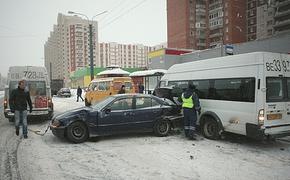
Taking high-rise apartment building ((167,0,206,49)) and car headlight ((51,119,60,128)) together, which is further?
high-rise apartment building ((167,0,206,49))

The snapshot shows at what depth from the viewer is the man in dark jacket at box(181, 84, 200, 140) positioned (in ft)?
26.5

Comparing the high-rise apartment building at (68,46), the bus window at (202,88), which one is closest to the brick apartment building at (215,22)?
the high-rise apartment building at (68,46)

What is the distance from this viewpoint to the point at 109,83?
643 inches

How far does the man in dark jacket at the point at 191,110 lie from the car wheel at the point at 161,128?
701 mm

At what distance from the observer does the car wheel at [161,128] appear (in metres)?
8.47

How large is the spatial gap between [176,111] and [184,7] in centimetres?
6569

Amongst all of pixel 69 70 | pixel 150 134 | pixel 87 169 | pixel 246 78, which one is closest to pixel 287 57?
pixel 246 78

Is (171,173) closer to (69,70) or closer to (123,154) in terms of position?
(123,154)

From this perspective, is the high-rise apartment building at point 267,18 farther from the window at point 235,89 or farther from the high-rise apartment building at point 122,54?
the window at point 235,89

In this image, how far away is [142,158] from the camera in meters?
6.00

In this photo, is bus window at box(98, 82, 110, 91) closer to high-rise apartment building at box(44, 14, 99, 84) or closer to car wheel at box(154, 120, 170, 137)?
car wheel at box(154, 120, 170, 137)

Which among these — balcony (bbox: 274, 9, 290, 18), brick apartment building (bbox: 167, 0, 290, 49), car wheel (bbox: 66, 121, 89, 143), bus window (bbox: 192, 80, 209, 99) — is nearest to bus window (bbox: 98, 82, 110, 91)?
bus window (bbox: 192, 80, 209, 99)

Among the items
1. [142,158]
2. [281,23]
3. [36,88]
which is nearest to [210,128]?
[142,158]

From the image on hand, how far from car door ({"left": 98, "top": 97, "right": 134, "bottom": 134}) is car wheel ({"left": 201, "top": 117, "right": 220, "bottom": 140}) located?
234 centimetres
